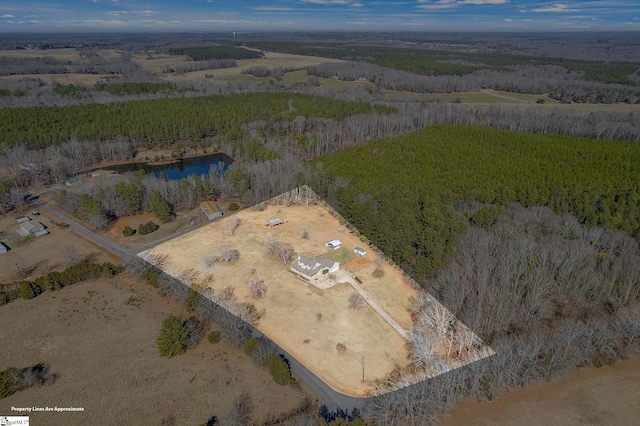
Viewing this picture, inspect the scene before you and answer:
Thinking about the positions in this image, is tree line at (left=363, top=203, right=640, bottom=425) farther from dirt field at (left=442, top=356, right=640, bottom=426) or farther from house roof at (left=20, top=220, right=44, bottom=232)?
house roof at (left=20, top=220, right=44, bottom=232)

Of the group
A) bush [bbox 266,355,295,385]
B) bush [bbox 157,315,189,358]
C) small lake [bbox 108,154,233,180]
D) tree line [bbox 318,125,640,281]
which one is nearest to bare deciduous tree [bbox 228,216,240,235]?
tree line [bbox 318,125,640,281]

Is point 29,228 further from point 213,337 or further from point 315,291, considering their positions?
point 315,291

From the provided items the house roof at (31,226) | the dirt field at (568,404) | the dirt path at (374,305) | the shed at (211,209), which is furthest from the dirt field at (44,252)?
the dirt field at (568,404)

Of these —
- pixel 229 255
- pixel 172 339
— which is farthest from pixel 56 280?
pixel 172 339

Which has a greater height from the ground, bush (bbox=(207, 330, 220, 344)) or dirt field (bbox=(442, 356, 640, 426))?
dirt field (bbox=(442, 356, 640, 426))

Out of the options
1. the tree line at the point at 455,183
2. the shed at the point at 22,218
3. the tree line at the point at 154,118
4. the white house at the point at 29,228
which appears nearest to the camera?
the tree line at the point at 455,183

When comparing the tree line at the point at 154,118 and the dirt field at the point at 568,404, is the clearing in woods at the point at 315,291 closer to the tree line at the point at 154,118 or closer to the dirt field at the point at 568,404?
the dirt field at the point at 568,404
